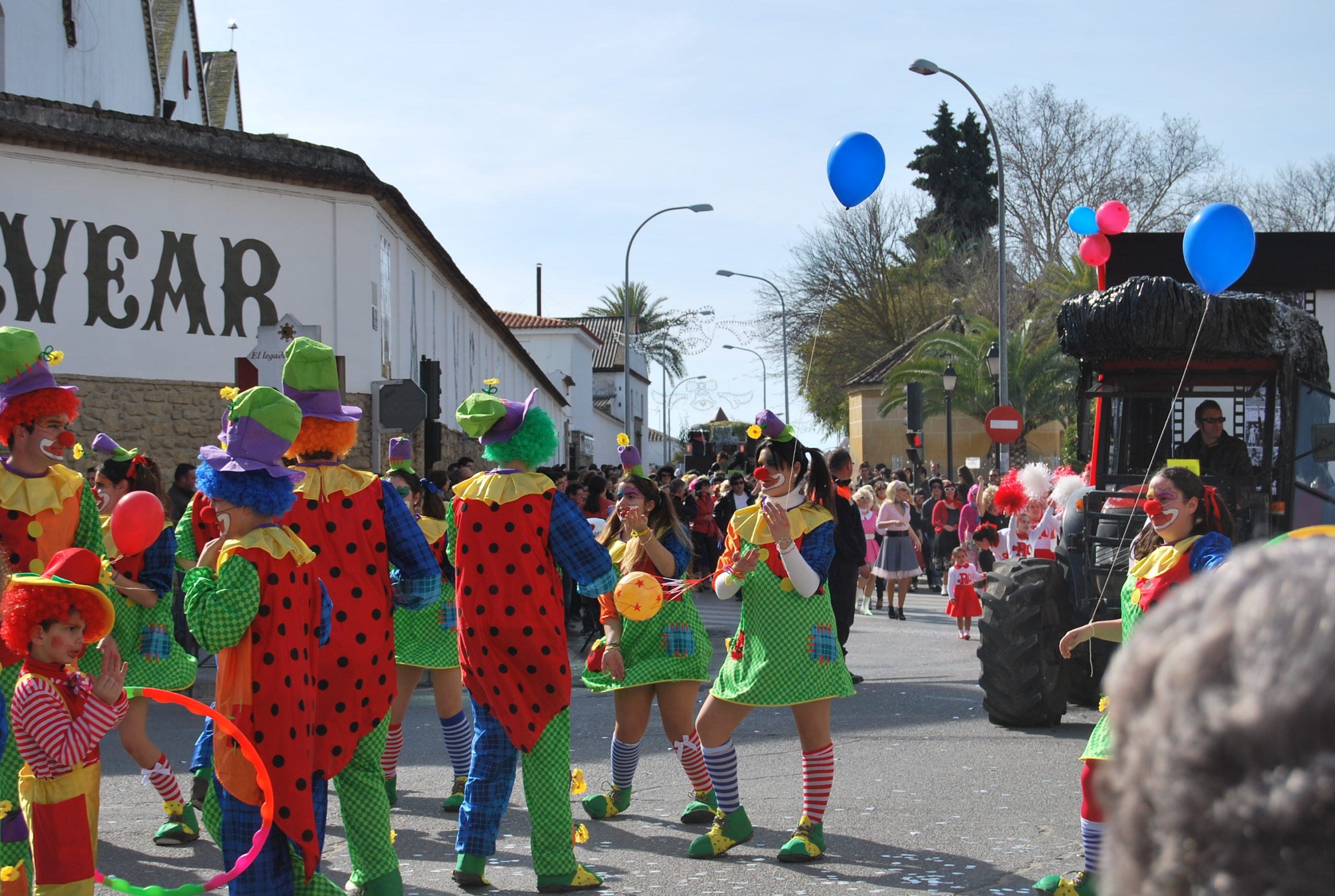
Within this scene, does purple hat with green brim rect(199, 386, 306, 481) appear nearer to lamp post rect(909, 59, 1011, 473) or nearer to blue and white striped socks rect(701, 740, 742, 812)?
blue and white striped socks rect(701, 740, 742, 812)

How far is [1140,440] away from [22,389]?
20.5 ft

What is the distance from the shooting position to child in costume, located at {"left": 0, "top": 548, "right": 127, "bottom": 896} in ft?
13.2

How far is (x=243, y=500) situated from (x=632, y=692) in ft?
8.97

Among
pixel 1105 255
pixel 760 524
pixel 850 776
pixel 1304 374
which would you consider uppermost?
pixel 1105 255

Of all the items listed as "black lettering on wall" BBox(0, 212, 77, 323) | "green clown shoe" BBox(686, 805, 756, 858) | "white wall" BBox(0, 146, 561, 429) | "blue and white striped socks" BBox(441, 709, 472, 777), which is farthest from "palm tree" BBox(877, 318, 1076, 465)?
"green clown shoe" BBox(686, 805, 756, 858)

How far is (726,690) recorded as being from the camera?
555 centimetres

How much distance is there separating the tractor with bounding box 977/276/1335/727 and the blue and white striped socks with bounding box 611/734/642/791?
8.88 feet

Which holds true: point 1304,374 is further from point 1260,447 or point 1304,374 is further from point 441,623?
point 441,623

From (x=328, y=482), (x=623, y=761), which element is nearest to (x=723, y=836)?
(x=623, y=761)

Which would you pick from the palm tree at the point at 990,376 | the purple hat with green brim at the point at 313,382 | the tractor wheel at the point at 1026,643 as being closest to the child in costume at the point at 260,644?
the purple hat with green brim at the point at 313,382

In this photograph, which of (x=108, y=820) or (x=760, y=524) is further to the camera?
(x=108, y=820)

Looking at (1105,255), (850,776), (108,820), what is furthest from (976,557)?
(108,820)

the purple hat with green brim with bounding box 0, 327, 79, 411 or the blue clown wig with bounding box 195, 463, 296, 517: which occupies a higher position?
the purple hat with green brim with bounding box 0, 327, 79, 411

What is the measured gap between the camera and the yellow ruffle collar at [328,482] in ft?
14.9
